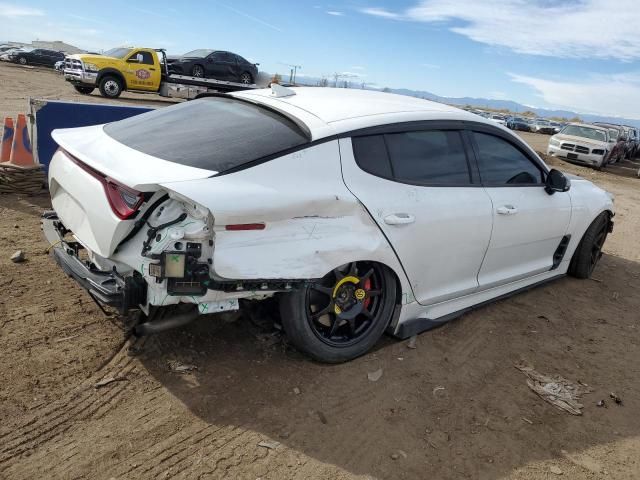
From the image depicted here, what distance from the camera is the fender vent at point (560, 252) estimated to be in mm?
4793

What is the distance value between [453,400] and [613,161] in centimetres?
2319

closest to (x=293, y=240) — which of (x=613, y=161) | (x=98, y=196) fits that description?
(x=98, y=196)

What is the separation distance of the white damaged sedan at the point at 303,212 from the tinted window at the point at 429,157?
1 centimetres

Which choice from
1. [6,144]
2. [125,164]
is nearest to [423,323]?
[125,164]

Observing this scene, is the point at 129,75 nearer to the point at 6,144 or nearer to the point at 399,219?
the point at 6,144

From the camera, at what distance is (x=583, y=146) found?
19.4 meters

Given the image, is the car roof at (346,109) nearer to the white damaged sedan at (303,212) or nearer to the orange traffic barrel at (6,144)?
the white damaged sedan at (303,212)

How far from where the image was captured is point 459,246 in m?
3.57

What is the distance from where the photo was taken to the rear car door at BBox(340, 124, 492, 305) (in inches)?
123

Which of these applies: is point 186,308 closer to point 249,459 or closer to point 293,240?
point 293,240

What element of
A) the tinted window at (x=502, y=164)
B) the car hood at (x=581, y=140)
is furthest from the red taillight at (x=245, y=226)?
the car hood at (x=581, y=140)

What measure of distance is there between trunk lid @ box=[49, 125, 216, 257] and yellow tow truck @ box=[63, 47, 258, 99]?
16000 millimetres

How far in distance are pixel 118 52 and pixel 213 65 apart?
3513 mm

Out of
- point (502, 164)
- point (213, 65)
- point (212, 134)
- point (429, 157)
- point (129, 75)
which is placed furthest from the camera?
point (213, 65)
